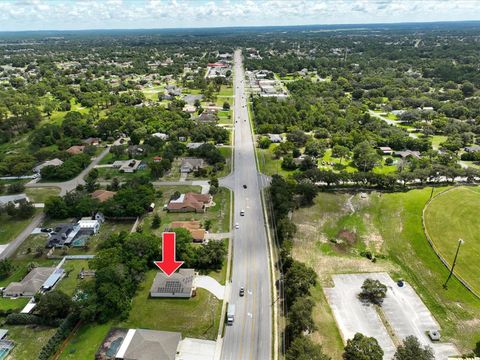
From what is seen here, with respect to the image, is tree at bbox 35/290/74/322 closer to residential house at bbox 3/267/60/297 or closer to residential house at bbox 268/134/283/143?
residential house at bbox 3/267/60/297

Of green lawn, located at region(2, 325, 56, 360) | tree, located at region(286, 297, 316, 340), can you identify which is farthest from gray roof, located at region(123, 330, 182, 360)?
tree, located at region(286, 297, 316, 340)

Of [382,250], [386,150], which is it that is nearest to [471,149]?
[386,150]

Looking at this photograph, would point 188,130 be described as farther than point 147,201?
Yes

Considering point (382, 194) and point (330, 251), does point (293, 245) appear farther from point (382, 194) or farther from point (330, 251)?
point (382, 194)

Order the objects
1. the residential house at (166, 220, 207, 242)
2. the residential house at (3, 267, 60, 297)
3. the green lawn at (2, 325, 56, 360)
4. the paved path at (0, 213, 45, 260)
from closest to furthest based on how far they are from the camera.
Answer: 1. the green lawn at (2, 325, 56, 360)
2. the residential house at (3, 267, 60, 297)
3. the paved path at (0, 213, 45, 260)
4. the residential house at (166, 220, 207, 242)

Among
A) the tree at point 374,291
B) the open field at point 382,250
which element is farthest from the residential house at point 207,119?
the tree at point 374,291

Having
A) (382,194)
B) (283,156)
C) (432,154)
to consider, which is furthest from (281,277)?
(432,154)
